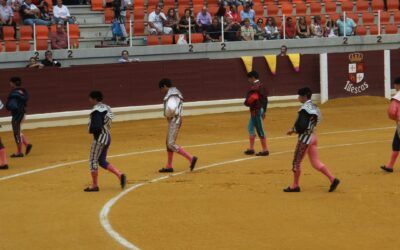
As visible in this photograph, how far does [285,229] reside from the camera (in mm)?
9805

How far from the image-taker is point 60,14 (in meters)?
24.6

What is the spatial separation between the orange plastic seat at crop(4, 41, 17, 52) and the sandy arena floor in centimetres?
477

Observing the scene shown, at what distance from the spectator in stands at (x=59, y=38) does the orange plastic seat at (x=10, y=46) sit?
1.00m

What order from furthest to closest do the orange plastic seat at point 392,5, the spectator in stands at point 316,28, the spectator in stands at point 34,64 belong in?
the orange plastic seat at point 392,5 < the spectator in stands at point 316,28 < the spectator in stands at point 34,64

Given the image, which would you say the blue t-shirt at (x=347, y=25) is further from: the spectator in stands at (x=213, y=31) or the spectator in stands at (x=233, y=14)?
the spectator in stands at (x=213, y=31)

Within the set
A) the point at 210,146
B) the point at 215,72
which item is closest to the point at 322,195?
the point at 210,146

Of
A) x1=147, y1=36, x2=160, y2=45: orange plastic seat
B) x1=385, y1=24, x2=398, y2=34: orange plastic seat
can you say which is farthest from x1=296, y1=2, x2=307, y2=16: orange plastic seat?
x1=147, y1=36, x2=160, y2=45: orange plastic seat

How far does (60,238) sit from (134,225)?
0.92 m

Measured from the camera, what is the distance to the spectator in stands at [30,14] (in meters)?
24.1

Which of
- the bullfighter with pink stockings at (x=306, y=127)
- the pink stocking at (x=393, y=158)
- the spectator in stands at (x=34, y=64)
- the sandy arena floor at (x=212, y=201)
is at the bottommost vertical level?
the sandy arena floor at (x=212, y=201)

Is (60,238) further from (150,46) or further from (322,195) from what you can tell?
(150,46)

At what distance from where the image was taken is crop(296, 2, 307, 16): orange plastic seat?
2903 centimetres

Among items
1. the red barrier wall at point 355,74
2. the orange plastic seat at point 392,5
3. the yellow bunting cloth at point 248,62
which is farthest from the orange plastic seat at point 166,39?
the orange plastic seat at point 392,5

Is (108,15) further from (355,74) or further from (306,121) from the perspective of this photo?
(306,121)
